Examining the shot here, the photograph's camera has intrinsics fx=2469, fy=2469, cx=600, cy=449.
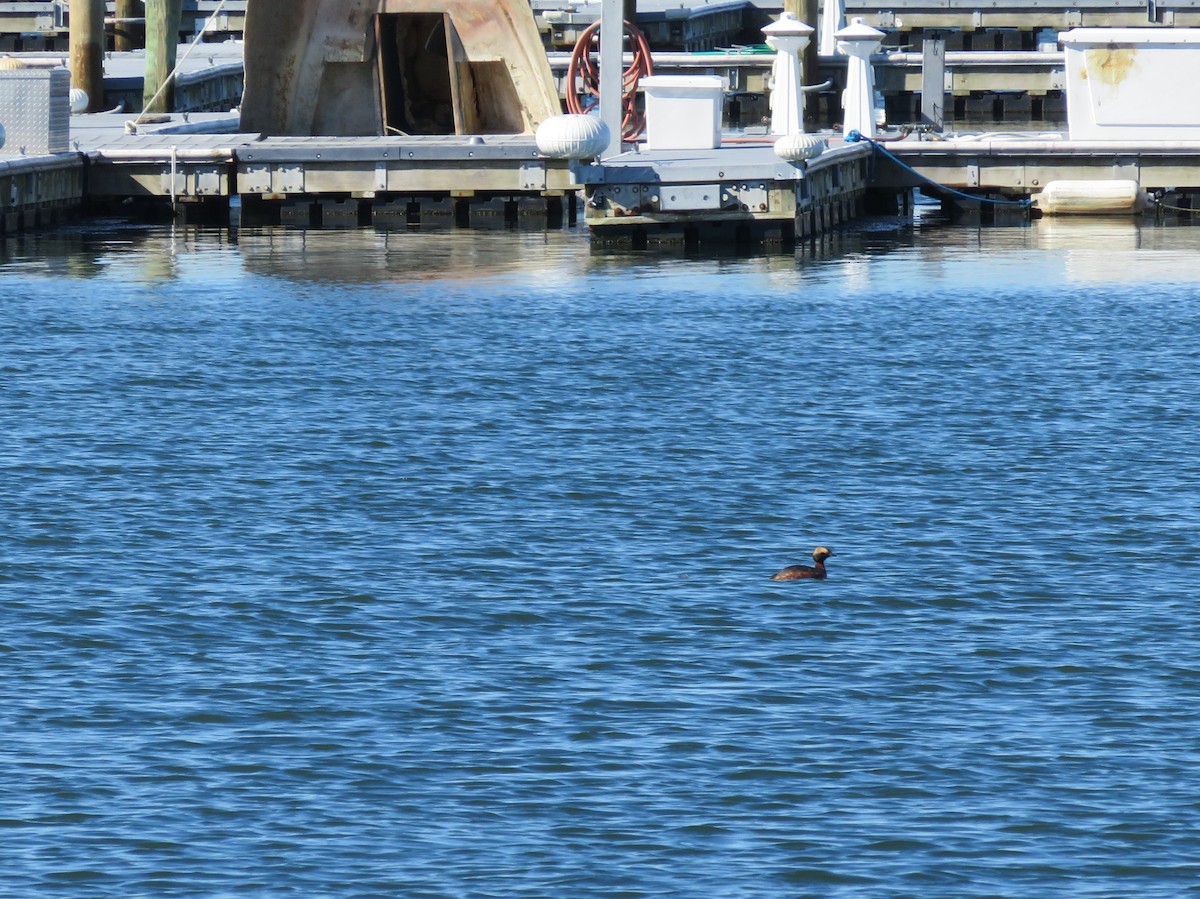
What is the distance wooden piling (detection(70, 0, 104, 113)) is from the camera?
40.0m

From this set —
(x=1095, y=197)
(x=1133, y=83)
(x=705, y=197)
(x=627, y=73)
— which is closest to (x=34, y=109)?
(x=627, y=73)

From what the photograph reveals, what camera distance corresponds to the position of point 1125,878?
10211 mm

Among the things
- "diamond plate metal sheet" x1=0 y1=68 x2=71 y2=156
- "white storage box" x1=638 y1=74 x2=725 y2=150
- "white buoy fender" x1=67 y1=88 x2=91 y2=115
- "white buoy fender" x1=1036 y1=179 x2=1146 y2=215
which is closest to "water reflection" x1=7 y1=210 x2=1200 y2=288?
"white buoy fender" x1=1036 y1=179 x2=1146 y2=215

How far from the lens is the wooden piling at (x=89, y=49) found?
131 ft

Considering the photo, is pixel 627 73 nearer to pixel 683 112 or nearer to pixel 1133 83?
pixel 683 112

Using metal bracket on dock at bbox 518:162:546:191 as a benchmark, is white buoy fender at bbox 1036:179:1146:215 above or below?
below

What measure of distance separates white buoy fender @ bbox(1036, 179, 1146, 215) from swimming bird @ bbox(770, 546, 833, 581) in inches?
830

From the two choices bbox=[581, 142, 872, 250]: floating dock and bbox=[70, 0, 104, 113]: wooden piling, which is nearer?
bbox=[581, 142, 872, 250]: floating dock

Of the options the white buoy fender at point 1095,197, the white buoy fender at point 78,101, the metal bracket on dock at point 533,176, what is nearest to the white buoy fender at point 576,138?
the metal bracket on dock at point 533,176

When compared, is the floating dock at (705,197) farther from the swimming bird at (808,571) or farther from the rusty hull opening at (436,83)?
the swimming bird at (808,571)

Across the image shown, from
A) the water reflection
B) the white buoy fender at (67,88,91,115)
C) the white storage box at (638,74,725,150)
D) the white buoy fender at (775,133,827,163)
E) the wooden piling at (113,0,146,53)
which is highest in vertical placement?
the wooden piling at (113,0,146,53)

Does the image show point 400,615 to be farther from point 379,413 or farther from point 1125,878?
point 379,413

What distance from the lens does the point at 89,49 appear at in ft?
136

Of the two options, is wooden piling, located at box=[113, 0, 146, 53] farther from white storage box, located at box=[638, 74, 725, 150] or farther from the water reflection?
white storage box, located at box=[638, 74, 725, 150]
